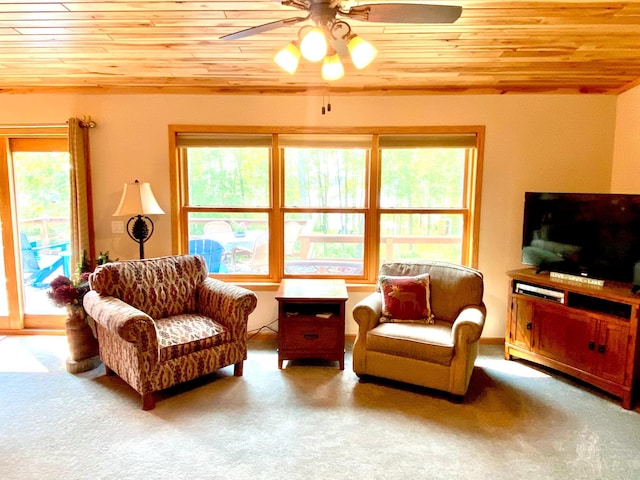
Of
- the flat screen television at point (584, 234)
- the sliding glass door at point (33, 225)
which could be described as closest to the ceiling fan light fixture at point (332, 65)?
the flat screen television at point (584, 234)

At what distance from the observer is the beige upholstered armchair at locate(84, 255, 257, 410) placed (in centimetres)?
264

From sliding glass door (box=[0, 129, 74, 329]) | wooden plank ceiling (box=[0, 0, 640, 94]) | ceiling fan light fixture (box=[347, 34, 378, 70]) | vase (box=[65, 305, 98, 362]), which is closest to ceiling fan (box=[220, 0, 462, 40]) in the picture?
ceiling fan light fixture (box=[347, 34, 378, 70])

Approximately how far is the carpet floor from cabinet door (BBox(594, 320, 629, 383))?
0.21 m

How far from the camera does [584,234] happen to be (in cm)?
310

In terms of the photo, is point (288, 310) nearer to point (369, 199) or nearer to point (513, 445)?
point (369, 199)

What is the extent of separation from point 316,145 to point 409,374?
85.0 inches

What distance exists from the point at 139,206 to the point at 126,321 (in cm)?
122

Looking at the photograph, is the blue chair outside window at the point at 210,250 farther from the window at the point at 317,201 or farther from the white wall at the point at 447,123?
the white wall at the point at 447,123

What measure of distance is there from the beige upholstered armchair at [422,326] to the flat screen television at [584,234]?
652 mm

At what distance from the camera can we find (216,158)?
3.88 m

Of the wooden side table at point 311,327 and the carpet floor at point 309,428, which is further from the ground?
the wooden side table at point 311,327

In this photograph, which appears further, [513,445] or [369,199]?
[369,199]

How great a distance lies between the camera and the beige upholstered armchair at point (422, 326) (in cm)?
277

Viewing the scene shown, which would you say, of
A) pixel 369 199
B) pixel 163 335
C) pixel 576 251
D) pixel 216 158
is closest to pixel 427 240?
pixel 369 199
